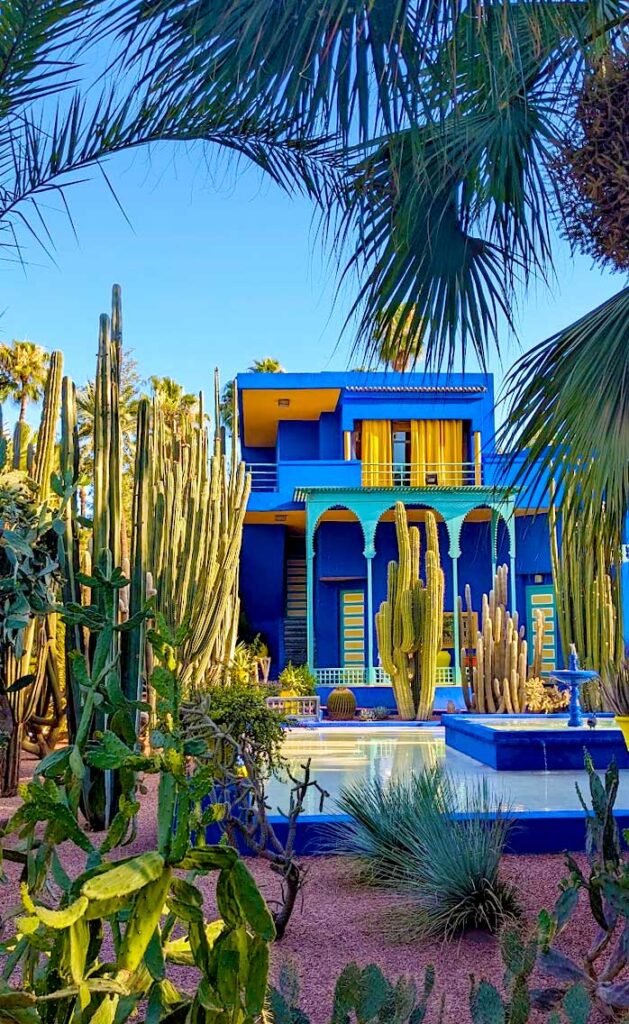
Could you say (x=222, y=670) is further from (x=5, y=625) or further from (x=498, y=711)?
(x=5, y=625)

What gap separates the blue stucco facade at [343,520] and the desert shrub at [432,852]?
1547 centimetres

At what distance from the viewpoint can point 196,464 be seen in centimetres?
1231

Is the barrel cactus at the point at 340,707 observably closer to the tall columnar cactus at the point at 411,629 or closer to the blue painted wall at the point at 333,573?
the tall columnar cactus at the point at 411,629

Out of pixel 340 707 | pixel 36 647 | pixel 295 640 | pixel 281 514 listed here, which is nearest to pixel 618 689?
pixel 36 647

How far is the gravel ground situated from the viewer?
4191 mm

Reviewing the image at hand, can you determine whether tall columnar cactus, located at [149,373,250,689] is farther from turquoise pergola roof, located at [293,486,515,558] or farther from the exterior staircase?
the exterior staircase

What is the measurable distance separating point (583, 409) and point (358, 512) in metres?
18.5

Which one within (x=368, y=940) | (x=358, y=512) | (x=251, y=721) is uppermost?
(x=358, y=512)

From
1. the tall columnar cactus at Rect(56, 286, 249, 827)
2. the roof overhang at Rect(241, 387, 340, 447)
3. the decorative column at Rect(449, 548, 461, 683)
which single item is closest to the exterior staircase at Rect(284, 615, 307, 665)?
the decorative column at Rect(449, 548, 461, 683)

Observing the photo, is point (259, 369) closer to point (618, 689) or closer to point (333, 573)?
point (333, 573)

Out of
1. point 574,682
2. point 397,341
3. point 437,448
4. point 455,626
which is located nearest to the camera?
point 397,341

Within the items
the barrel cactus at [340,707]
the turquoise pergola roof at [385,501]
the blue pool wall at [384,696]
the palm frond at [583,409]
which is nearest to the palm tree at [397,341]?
the palm frond at [583,409]

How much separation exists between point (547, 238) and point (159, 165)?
1.63 m

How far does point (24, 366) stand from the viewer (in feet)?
92.6
